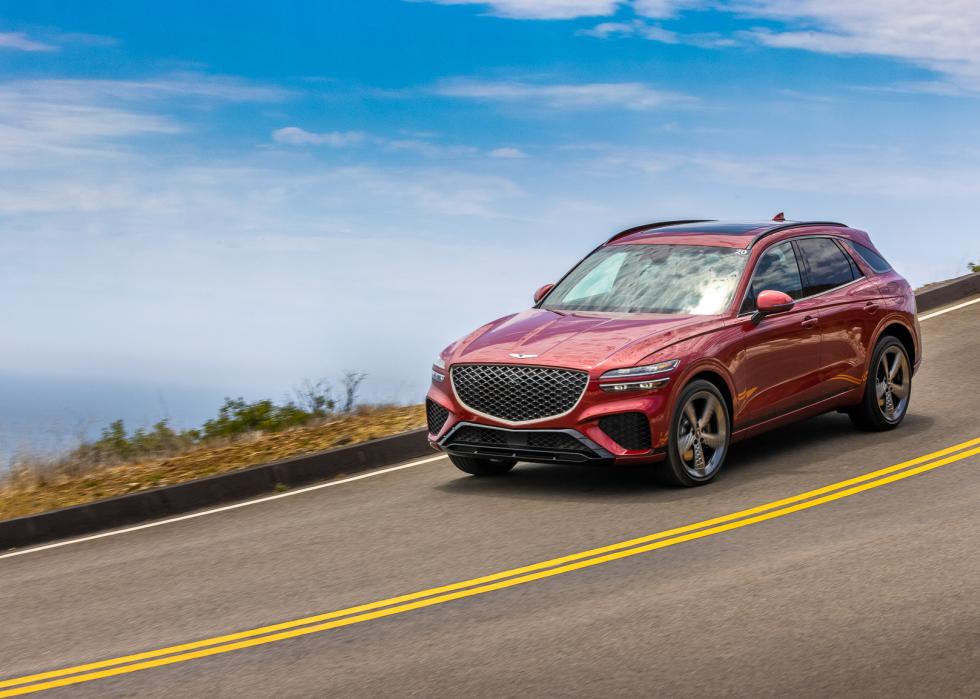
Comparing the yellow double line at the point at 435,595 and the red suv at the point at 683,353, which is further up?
the red suv at the point at 683,353

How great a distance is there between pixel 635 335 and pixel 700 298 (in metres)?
0.92

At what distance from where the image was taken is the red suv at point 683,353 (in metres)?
9.59

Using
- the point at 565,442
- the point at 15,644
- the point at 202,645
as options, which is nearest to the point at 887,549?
the point at 565,442

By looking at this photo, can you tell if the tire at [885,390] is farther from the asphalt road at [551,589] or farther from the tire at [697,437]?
the tire at [697,437]

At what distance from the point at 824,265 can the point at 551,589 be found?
5059 millimetres

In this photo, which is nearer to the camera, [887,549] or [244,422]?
[887,549]

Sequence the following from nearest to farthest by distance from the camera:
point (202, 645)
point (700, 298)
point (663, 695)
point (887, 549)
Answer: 1. point (663, 695)
2. point (202, 645)
3. point (887, 549)
4. point (700, 298)

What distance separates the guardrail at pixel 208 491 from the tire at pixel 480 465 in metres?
1.59

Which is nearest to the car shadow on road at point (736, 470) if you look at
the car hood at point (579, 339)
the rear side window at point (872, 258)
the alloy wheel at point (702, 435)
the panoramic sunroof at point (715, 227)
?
the alloy wheel at point (702, 435)

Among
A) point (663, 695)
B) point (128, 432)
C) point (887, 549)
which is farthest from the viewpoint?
point (128, 432)

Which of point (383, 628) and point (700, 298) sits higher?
point (700, 298)

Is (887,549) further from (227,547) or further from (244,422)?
(244,422)

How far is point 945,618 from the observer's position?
21.7 ft

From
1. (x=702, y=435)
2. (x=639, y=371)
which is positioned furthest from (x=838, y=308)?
(x=639, y=371)
